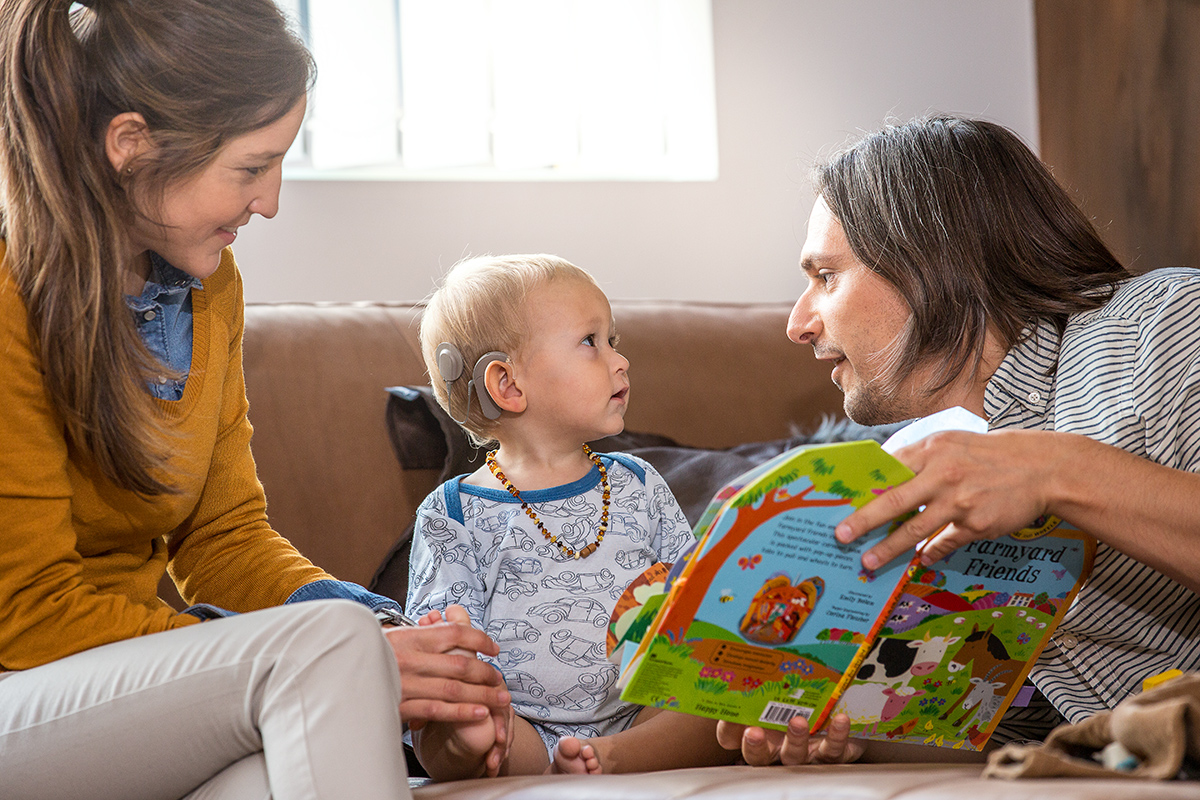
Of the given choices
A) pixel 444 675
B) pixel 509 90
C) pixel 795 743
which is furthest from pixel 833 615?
pixel 509 90

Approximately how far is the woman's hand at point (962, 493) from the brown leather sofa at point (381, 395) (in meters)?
0.25

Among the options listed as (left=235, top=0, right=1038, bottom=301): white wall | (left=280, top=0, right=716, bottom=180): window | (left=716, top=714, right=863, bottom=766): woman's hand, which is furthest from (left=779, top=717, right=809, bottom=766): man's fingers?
(left=280, top=0, right=716, bottom=180): window

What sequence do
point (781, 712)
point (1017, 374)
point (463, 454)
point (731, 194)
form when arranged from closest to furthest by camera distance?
point (781, 712) < point (1017, 374) < point (463, 454) < point (731, 194)

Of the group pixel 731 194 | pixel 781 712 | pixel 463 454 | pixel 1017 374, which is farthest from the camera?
pixel 731 194

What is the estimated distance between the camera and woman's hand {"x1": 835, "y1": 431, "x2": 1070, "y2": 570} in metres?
0.89

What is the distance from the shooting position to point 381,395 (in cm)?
167

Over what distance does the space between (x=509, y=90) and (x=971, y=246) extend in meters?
1.35

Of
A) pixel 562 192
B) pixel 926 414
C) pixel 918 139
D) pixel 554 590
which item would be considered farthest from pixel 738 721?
pixel 562 192

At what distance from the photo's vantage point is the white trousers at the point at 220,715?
815 millimetres

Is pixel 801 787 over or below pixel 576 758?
over

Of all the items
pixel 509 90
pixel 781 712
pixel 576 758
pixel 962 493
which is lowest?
pixel 576 758

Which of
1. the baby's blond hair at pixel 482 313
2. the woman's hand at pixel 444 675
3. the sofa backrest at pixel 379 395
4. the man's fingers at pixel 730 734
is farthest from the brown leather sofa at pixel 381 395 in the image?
the woman's hand at pixel 444 675

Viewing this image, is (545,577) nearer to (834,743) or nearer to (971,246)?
(834,743)

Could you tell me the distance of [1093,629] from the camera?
3.72 ft
